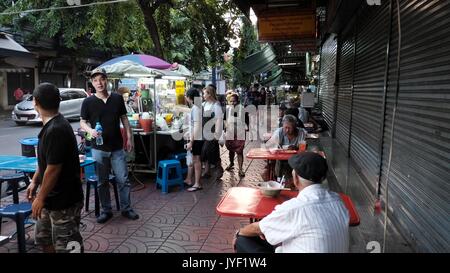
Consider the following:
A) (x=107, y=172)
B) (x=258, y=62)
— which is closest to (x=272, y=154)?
(x=107, y=172)

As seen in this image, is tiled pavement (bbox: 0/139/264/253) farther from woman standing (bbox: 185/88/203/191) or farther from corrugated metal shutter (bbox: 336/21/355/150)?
corrugated metal shutter (bbox: 336/21/355/150)

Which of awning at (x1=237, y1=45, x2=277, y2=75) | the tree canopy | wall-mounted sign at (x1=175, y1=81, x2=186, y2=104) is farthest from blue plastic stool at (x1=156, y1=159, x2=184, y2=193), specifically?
awning at (x1=237, y1=45, x2=277, y2=75)

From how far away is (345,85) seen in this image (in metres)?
9.05

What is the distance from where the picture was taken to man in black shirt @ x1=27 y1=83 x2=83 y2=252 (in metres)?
A: 2.87

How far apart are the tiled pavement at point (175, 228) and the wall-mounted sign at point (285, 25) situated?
12.3 feet

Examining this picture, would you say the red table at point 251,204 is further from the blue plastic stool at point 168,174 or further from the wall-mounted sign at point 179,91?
the wall-mounted sign at point 179,91

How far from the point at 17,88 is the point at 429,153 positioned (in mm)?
24492

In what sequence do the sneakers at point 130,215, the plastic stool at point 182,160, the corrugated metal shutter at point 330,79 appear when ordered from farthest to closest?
the corrugated metal shutter at point 330,79 < the plastic stool at point 182,160 < the sneakers at point 130,215

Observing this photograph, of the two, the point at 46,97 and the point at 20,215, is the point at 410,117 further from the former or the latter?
the point at 20,215

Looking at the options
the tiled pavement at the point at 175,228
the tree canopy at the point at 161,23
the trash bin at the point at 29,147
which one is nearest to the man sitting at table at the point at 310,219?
the tiled pavement at the point at 175,228

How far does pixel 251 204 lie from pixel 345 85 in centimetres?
678

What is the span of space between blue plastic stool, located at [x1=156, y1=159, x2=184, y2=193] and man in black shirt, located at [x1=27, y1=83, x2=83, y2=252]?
9.97 ft

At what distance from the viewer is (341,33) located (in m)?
9.98

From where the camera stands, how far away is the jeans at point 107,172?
15.7ft
